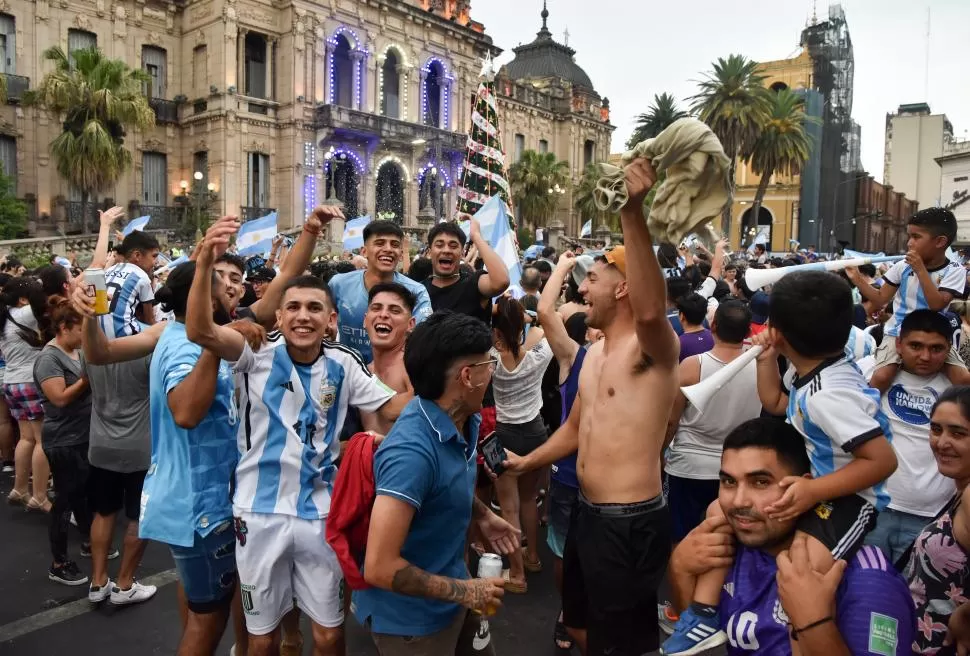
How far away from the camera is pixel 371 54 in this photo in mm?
33844

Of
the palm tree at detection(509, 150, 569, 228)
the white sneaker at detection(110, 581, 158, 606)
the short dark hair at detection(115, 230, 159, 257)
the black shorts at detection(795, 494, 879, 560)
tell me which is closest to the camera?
the black shorts at detection(795, 494, 879, 560)

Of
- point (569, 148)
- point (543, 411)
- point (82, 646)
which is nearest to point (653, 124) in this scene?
point (569, 148)

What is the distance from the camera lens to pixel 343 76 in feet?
111

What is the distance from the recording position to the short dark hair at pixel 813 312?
2.34 meters

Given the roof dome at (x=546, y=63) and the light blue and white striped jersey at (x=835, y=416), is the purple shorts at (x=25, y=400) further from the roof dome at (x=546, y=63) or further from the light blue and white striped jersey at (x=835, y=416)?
the roof dome at (x=546, y=63)

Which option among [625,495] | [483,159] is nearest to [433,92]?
[483,159]

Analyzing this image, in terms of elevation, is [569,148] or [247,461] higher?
[569,148]

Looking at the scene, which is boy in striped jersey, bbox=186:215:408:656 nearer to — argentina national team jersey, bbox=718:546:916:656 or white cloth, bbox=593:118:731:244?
white cloth, bbox=593:118:731:244

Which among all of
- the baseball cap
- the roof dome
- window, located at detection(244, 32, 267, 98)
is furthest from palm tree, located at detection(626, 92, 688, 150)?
the baseball cap

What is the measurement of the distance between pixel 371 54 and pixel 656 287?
113 ft

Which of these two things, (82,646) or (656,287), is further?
(82,646)

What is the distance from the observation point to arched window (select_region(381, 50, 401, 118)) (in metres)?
35.5

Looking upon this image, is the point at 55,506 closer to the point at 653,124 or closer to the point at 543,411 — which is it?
the point at 543,411

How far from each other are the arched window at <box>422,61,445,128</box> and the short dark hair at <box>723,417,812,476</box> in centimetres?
3663
